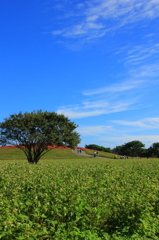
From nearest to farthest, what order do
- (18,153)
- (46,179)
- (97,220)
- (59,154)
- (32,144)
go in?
(97,220) → (46,179) → (32,144) → (18,153) → (59,154)

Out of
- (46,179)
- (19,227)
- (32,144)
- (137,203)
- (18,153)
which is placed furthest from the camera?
(18,153)

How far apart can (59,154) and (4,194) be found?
57.5 m

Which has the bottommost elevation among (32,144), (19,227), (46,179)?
(19,227)

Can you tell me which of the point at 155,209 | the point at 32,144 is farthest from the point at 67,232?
the point at 32,144

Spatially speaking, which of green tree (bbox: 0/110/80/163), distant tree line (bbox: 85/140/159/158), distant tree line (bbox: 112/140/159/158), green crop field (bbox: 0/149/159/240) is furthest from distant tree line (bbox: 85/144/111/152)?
green crop field (bbox: 0/149/159/240)

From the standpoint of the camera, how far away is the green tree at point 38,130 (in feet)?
134

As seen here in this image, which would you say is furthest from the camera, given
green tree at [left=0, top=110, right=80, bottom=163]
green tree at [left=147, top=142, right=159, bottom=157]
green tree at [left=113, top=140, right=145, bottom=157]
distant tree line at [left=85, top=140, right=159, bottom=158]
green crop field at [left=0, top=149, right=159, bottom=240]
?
green tree at [left=113, top=140, right=145, bottom=157]

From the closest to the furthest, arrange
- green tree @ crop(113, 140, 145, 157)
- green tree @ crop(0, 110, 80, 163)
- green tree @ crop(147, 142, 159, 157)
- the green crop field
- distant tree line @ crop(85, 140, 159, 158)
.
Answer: the green crop field, green tree @ crop(0, 110, 80, 163), green tree @ crop(147, 142, 159, 157), distant tree line @ crop(85, 140, 159, 158), green tree @ crop(113, 140, 145, 157)

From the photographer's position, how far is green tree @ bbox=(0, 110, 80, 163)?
40.8 meters

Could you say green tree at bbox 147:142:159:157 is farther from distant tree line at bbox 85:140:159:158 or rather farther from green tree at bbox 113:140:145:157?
green tree at bbox 113:140:145:157

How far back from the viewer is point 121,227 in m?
8.29

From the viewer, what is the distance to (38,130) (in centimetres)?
4138

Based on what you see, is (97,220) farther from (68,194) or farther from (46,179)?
(46,179)

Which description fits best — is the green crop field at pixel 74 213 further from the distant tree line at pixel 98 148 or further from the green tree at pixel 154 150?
the distant tree line at pixel 98 148
